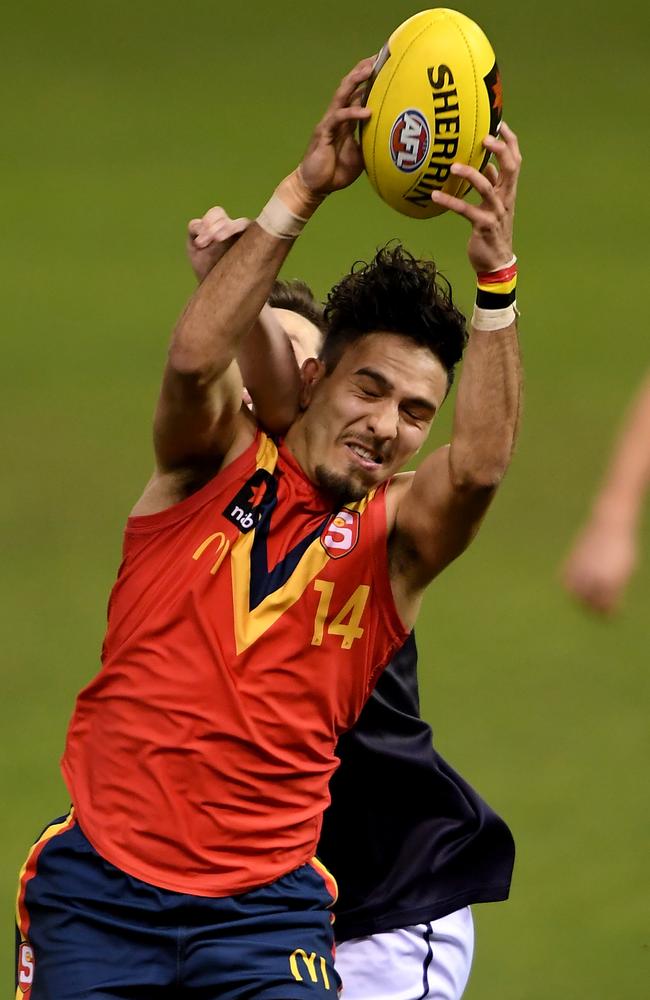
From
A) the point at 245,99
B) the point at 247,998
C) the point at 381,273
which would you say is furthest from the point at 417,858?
the point at 245,99

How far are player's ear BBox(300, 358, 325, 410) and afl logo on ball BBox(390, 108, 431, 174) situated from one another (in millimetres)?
701

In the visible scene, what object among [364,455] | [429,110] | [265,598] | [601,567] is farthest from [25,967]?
[429,110]

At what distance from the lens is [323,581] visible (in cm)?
446

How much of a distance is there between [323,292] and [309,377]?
20.3 ft

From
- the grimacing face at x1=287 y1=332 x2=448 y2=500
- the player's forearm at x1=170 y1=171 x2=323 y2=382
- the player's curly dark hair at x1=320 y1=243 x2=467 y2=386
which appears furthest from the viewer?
the player's curly dark hair at x1=320 y1=243 x2=467 y2=386

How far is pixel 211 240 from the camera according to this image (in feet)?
14.8

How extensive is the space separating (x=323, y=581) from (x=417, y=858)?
3.29 feet

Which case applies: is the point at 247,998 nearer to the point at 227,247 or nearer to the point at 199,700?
the point at 199,700

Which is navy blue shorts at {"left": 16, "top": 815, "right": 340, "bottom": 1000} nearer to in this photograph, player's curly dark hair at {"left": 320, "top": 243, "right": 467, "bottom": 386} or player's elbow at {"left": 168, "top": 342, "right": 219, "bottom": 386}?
player's elbow at {"left": 168, "top": 342, "right": 219, "bottom": 386}

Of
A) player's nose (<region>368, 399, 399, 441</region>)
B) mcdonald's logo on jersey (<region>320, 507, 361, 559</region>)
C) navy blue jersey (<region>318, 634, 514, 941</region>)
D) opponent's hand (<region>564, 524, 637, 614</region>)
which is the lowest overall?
navy blue jersey (<region>318, 634, 514, 941</region>)

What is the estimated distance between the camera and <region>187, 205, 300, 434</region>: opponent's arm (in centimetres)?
453

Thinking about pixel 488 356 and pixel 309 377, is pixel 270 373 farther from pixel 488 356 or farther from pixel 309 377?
pixel 488 356

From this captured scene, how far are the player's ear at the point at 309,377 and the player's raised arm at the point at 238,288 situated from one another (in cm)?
31

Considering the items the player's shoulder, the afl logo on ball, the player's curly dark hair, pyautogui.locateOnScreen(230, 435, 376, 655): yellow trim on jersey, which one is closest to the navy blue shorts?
pyautogui.locateOnScreen(230, 435, 376, 655): yellow trim on jersey
